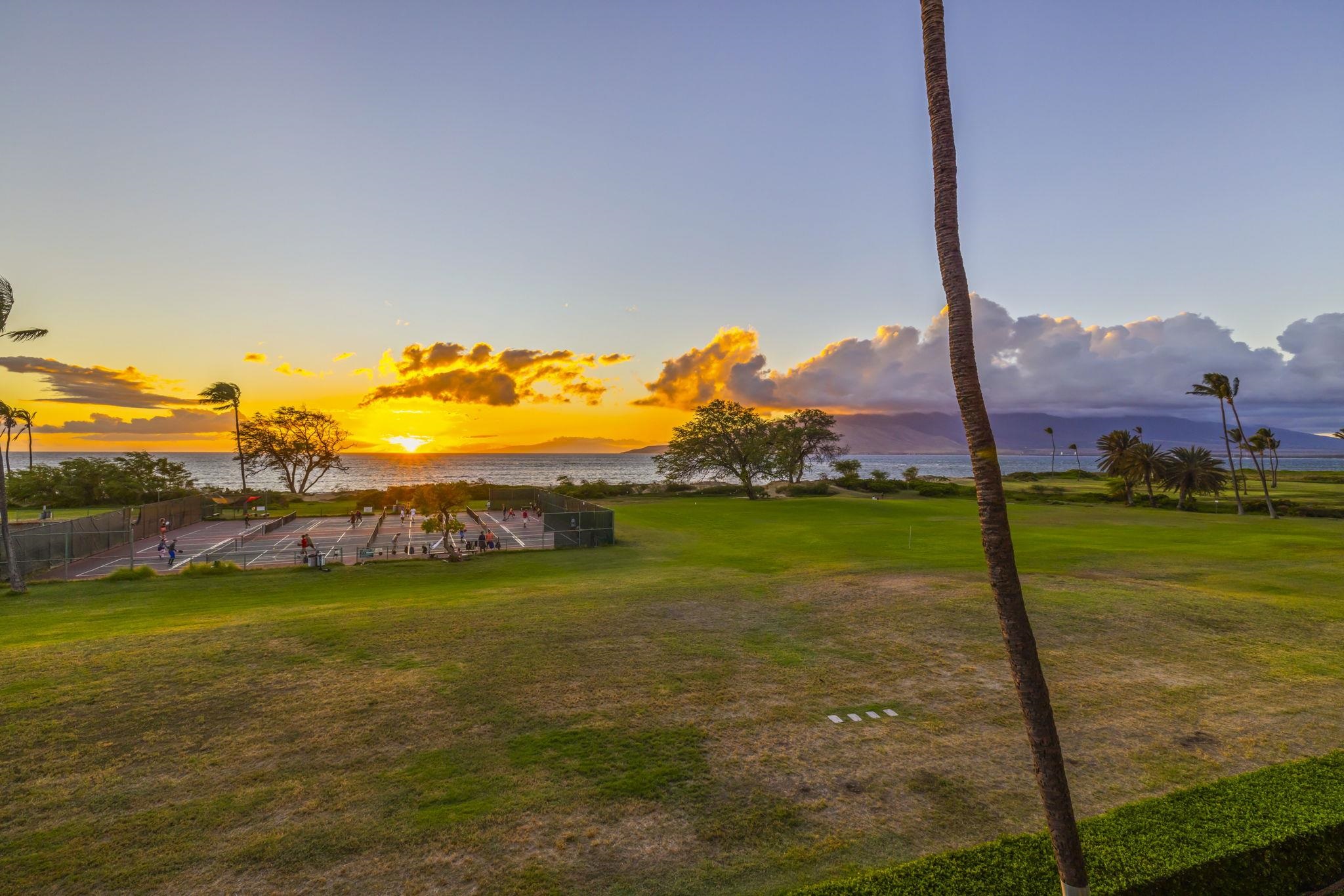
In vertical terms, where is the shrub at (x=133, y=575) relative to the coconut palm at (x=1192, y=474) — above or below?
above

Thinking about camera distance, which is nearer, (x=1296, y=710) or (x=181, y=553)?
(x=1296, y=710)

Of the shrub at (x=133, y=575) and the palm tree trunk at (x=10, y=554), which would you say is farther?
the shrub at (x=133, y=575)

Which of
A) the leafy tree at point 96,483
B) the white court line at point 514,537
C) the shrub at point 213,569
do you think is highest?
the leafy tree at point 96,483

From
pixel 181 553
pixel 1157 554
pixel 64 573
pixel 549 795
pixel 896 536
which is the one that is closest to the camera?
pixel 549 795

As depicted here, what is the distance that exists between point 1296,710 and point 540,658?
1453cm

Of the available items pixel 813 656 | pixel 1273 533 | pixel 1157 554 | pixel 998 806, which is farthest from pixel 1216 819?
pixel 1273 533

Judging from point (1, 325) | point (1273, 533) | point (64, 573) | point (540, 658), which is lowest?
point (1273, 533)

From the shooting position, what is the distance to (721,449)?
7012 cm

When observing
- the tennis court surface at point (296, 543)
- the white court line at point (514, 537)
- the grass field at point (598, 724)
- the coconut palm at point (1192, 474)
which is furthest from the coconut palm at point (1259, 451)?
the tennis court surface at point (296, 543)

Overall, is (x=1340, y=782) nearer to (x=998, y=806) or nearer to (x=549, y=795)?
(x=998, y=806)

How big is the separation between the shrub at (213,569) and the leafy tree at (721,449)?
157 feet

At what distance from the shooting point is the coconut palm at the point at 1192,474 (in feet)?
184

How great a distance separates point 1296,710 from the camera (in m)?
10.4

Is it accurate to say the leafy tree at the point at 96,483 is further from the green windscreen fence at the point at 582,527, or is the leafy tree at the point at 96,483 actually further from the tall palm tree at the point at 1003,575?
the tall palm tree at the point at 1003,575
